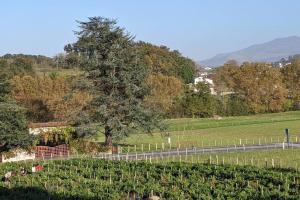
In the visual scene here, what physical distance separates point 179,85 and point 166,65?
793 inches

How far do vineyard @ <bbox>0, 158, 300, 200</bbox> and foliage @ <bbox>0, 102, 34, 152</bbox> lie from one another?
14.9m

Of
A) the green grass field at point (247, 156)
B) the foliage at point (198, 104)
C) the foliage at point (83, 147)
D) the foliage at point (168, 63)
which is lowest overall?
the green grass field at point (247, 156)

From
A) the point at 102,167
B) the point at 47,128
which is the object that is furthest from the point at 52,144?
the point at 102,167

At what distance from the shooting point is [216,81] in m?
125

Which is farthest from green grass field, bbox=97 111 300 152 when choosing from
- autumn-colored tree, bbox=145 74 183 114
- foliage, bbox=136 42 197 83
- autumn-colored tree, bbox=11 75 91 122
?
foliage, bbox=136 42 197 83

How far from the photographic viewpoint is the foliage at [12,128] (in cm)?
4738

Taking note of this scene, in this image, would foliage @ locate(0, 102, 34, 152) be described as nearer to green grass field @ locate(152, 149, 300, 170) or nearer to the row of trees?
the row of trees

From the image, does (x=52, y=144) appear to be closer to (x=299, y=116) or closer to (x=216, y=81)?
(x=299, y=116)

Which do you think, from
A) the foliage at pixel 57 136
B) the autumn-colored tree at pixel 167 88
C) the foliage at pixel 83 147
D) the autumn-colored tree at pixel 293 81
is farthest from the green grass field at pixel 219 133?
the autumn-colored tree at pixel 293 81

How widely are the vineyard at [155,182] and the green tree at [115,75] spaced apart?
1820 centimetres

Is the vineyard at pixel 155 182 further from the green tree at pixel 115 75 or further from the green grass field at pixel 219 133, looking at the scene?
the green grass field at pixel 219 133

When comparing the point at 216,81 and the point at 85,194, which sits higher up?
the point at 216,81

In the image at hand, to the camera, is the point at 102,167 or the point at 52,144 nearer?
the point at 102,167

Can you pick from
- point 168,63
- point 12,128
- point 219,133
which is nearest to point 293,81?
point 168,63
